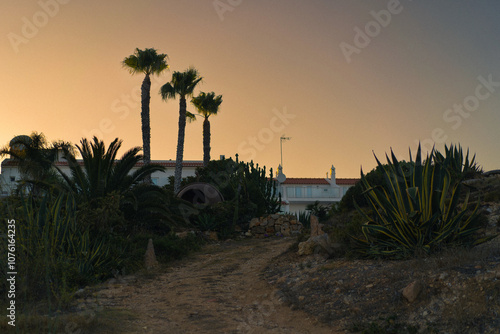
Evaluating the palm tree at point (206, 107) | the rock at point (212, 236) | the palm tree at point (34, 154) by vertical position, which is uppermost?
the palm tree at point (206, 107)

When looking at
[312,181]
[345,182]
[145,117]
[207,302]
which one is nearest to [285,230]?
[145,117]

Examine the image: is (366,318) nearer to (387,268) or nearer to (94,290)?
(387,268)

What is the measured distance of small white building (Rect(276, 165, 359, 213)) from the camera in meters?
43.6

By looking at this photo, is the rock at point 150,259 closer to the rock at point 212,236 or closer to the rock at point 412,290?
the rock at point 212,236

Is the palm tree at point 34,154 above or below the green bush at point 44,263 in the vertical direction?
above

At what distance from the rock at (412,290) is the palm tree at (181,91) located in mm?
23637

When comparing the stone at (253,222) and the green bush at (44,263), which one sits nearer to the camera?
the green bush at (44,263)

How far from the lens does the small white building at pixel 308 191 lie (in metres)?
43.6

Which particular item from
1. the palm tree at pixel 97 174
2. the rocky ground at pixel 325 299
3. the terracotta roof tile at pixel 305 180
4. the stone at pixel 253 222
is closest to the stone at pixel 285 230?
the stone at pixel 253 222

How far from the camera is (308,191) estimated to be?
147ft

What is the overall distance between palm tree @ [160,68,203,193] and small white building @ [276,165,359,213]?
585 inches

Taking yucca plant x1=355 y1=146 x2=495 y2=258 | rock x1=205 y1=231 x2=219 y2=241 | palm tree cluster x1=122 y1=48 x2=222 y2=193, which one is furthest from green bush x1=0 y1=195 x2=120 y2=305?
palm tree cluster x1=122 y1=48 x2=222 y2=193

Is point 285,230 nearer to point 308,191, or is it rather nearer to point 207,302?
point 207,302

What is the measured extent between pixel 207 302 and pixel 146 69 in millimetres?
22704
